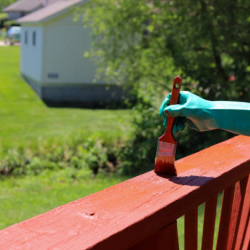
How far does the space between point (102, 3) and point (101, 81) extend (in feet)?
29.4

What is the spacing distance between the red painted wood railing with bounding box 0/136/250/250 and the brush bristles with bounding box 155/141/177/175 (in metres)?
0.03

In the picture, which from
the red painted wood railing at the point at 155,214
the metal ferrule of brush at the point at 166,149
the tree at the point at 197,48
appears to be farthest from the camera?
the tree at the point at 197,48

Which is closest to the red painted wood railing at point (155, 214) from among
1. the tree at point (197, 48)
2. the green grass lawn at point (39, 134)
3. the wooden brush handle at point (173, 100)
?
the wooden brush handle at point (173, 100)

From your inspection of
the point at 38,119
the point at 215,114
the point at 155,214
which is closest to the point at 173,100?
the point at 215,114

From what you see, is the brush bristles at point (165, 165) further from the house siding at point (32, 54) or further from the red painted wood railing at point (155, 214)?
the house siding at point (32, 54)

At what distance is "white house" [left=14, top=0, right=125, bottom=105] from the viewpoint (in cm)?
1986

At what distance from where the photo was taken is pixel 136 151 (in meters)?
10.8

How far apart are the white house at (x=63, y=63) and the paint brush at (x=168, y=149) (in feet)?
60.3

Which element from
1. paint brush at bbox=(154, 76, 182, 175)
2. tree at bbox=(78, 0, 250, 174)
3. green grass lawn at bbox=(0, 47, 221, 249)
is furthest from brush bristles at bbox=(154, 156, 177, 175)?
tree at bbox=(78, 0, 250, 174)

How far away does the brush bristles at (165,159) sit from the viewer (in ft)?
5.54

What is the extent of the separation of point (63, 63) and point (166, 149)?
1908 centimetres

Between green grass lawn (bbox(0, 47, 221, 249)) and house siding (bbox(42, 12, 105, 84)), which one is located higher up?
house siding (bbox(42, 12, 105, 84))

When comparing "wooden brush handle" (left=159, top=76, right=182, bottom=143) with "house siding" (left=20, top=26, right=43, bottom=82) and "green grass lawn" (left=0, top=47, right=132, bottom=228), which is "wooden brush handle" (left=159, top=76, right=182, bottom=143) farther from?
"house siding" (left=20, top=26, right=43, bottom=82)

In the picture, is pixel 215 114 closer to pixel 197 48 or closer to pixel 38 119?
pixel 197 48
